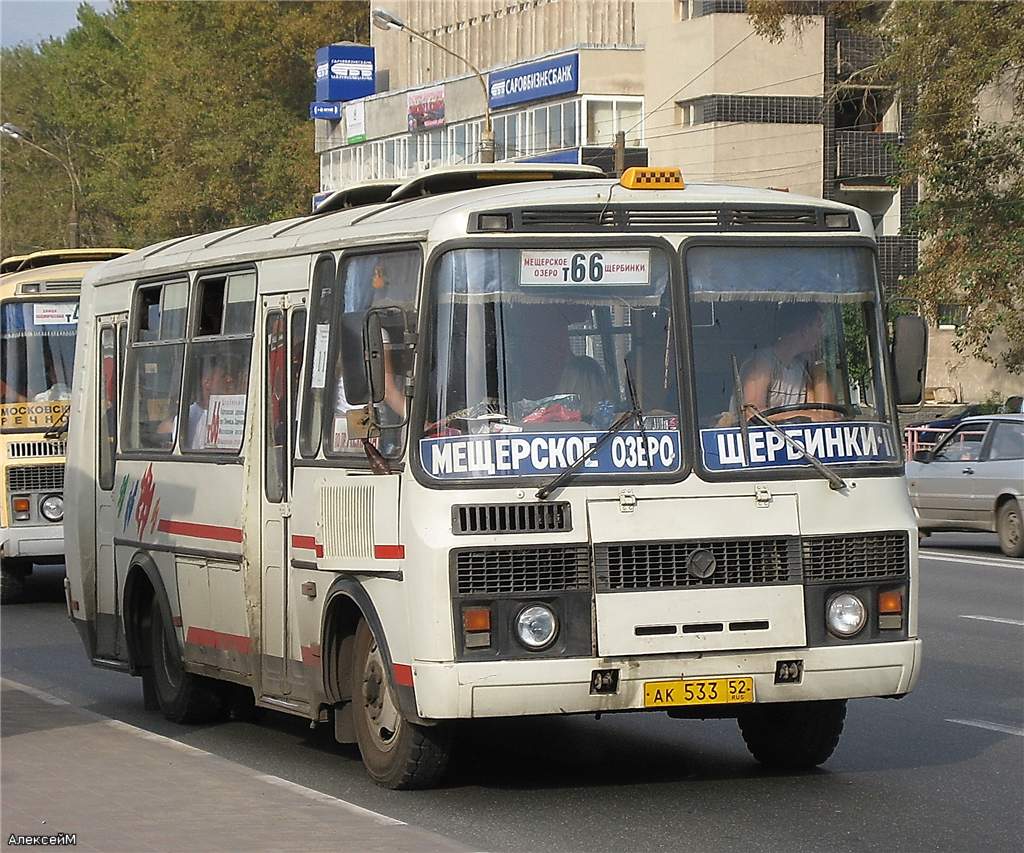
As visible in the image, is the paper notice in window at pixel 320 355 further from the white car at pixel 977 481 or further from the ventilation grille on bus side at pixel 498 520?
the white car at pixel 977 481

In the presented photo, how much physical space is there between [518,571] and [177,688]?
414 centimetres

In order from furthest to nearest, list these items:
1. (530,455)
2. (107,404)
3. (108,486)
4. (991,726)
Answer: (107,404) → (108,486) → (991,726) → (530,455)

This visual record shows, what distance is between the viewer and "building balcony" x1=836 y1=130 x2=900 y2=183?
215ft

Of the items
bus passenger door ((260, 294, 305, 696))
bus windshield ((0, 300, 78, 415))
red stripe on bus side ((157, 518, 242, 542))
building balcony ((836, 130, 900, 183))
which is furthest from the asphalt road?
building balcony ((836, 130, 900, 183))

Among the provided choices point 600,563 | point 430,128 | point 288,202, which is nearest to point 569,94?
point 430,128

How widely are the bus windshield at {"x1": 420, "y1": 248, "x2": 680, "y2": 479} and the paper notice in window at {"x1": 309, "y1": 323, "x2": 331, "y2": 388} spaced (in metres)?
1.25

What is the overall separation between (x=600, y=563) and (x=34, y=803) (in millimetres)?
2522

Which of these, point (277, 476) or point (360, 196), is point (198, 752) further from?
point (360, 196)

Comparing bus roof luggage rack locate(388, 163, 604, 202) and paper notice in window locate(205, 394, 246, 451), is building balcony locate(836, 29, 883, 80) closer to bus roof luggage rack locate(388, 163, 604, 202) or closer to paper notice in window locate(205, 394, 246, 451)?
bus roof luggage rack locate(388, 163, 604, 202)

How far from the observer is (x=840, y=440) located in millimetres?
9359

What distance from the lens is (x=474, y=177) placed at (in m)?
11.1

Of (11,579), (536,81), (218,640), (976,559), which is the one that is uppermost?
(536,81)

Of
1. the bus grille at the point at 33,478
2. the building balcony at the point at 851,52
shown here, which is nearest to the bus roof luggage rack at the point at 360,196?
the bus grille at the point at 33,478

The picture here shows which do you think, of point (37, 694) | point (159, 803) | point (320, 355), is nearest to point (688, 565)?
point (320, 355)
